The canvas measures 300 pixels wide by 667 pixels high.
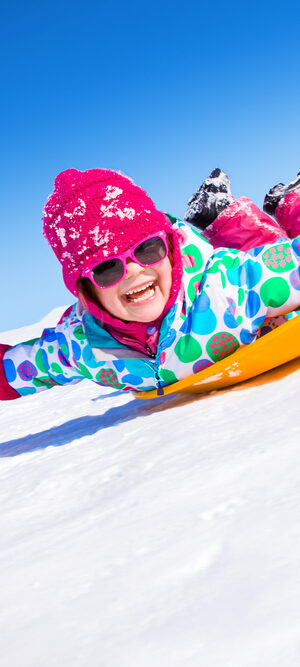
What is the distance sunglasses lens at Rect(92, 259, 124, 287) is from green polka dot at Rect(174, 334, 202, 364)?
1.03ft

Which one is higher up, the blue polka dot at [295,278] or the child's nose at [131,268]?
the child's nose at [131,268]

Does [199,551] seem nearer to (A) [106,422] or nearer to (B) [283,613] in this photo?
(B) [283,613]

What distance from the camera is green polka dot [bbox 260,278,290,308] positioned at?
1749 mm

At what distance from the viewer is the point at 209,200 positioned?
255 centimetres

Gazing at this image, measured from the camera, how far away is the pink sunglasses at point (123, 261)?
68.4 inches

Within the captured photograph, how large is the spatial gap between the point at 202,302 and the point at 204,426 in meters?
0.50

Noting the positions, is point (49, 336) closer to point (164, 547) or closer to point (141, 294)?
point (141, 294)

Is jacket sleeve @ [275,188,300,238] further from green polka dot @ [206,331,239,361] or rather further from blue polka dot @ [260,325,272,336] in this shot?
green polka dot @ [206,331,239,361]

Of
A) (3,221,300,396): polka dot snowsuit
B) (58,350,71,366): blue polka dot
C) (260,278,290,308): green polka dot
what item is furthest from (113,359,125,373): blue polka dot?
(260,278,290,308): green polka dot

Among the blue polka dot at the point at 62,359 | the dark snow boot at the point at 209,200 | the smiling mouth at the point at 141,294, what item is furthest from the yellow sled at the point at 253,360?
the dark snow boot at the point at 209,200

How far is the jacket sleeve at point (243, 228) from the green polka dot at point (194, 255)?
0.49m

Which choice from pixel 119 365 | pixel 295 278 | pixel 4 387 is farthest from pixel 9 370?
pixel 295 278

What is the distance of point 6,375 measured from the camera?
7.09ft

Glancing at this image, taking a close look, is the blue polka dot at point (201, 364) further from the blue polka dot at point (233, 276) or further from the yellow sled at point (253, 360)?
the blue polka dot at point (233, 276)
